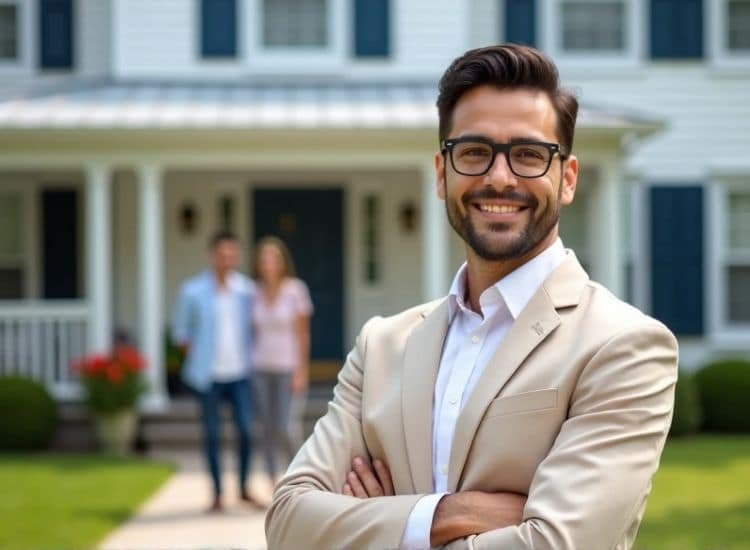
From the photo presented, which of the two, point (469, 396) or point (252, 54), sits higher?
point (252, 54)

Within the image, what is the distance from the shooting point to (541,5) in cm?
1560

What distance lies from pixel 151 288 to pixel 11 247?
9.94 feet

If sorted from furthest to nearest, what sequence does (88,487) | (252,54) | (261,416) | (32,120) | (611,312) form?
(252,54), (32,120), (88,487), (261,416), (611,312)

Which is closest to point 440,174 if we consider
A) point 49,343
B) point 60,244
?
point 49,343

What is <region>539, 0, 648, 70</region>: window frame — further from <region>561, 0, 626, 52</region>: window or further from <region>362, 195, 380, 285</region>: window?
<region>362, 195, 380, 285</region>: window

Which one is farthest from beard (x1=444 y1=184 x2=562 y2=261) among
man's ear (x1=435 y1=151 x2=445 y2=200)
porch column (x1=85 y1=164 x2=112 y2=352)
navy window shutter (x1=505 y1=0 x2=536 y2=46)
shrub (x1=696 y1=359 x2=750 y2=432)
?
navy window shutter (x1=505 y1=0 x2=536 y2=46)

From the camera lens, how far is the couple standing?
30.2 feet

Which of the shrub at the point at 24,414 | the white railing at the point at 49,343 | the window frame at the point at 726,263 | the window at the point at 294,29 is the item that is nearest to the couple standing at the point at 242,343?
the shrub at the point at 24,414

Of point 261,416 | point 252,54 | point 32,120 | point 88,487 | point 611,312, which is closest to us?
point 611,312

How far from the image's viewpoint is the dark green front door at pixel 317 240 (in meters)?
15.5

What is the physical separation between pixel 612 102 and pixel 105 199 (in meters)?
6.18

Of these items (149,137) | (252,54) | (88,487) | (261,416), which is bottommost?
(88,487)

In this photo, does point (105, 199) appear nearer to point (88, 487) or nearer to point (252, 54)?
point (252, 54)

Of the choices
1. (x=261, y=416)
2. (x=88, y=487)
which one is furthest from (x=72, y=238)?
(x=261, y=416)
